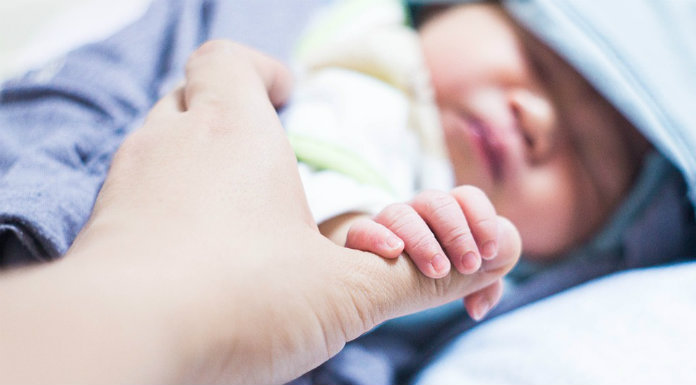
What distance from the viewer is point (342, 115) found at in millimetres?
668

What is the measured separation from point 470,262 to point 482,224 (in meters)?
0.03

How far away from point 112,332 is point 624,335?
44cm

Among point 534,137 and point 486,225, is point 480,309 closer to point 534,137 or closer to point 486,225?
point 486,225

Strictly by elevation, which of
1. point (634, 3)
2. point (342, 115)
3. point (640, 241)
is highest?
point (634, 3)

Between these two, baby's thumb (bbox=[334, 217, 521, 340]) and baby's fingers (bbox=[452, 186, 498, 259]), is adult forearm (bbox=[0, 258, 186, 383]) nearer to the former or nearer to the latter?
baby's thumb (bbox=[334, 217, 521, 340])

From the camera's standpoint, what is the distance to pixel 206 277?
324 mm

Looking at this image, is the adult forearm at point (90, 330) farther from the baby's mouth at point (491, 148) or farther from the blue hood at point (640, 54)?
the blue hood at point (640, 54)

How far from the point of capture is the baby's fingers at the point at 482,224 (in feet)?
1.43

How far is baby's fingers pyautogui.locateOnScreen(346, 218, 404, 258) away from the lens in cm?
42

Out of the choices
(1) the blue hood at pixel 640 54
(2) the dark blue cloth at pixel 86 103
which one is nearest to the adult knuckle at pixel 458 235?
(2) the dark blue cloth at pixel 86 103

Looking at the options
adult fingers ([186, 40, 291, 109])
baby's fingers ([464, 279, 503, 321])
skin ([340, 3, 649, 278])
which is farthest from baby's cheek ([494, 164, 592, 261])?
adult fingers ([186, 40, 291, 109])

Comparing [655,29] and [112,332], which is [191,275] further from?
[655,29]

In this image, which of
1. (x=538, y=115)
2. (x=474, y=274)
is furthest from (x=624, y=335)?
(x=538, y=115)

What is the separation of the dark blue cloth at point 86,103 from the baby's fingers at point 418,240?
234mm
